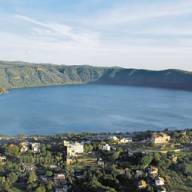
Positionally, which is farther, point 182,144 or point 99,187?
point 182,144

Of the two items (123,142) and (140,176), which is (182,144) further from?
(140,176)

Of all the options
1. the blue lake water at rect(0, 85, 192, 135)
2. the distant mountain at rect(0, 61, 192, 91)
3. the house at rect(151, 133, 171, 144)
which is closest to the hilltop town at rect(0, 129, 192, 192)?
the house at rect(151, 133, 171, 144)

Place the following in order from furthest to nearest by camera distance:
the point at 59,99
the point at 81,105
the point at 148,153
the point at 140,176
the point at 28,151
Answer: the point at 59,99 → the point at 81,105 → the point at 28,151 → the point at 148,153 → the point at 140,176

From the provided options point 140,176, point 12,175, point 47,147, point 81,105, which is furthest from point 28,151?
point 81,105

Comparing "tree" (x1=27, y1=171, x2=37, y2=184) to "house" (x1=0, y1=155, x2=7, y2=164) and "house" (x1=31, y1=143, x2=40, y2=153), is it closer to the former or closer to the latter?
"house" (x1=0, y1=155, x2=7, y2=164)

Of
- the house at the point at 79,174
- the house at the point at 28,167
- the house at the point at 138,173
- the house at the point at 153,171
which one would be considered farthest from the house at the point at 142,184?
the house at the point at 28,167

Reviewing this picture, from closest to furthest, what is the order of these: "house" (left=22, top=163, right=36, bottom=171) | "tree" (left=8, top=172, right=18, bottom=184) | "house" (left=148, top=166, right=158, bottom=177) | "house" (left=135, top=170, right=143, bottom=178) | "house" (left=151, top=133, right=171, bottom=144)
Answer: "tree" (left=8, top=172, right=18, bottom=184) → "house" (left=135, top=170, right=143, bottom=178) → "house" (left=148, top=166, right=158, bottom=177) → "house" (left=22, top=163, right=36, bottom=171) → "house" (left=151, top=133, right=171, bottom=144)

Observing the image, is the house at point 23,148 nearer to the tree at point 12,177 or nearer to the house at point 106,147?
the house at point 106,147
